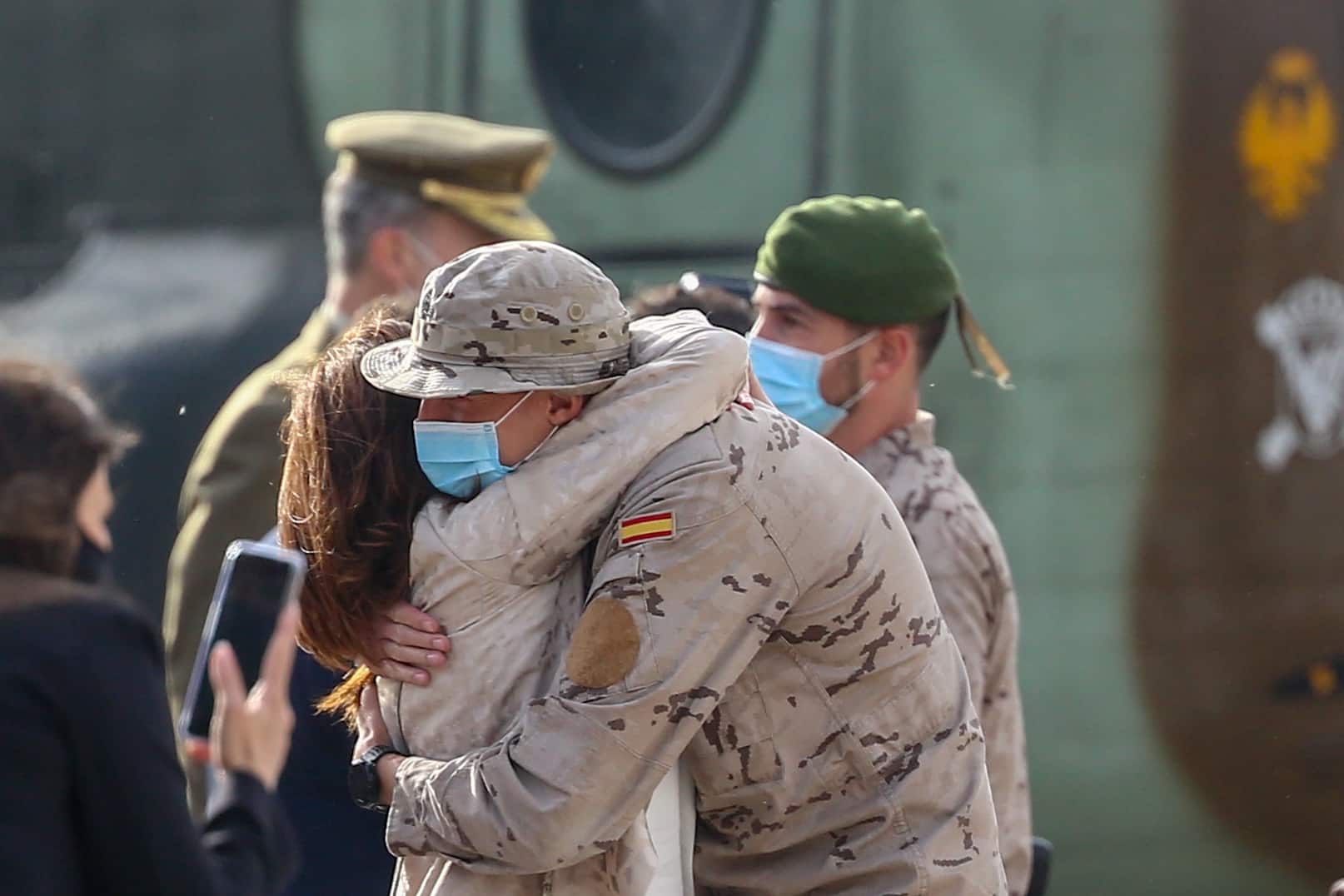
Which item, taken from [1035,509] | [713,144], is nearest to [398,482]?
[713,144]

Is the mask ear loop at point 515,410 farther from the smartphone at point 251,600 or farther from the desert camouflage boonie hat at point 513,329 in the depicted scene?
the smartphone at point 251,600

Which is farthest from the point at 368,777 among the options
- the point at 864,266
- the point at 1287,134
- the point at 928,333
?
the point at 1287,134

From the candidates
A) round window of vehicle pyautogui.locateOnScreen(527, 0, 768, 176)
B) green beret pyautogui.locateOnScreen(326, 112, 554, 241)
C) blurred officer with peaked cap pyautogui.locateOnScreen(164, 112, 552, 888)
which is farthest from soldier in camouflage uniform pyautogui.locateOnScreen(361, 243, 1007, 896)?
round window of vehicle pyautogui.locateOnScreen(527, 0, 768, 176)

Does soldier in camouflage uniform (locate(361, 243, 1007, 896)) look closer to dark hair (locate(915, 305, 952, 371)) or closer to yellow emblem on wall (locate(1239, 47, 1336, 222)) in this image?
dark hair (locate(915, 305, 952, 371))

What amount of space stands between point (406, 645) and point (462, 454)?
21cm

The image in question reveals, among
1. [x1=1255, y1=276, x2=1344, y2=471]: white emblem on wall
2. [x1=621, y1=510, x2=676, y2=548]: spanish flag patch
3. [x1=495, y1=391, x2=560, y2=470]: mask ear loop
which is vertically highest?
[x1=495, y1=391, x2=560, y2=470]: mask ear loop

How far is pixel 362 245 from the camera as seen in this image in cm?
388

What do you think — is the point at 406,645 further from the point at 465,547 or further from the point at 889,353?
the point at 889,353

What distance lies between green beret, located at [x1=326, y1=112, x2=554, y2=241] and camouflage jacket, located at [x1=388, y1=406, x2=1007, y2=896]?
1.94 m

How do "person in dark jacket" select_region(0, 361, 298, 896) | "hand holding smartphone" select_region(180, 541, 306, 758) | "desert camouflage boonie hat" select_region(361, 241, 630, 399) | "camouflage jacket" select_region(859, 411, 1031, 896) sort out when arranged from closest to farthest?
"person in dark jacket" select_region(0, 361, 298, 896) → "hand holding smartphone" select_region(180, 541, 306, 758) → "desert camouflage boonie hat" select_region(361, 241, 630, 399) → "camouflage jacket" select_region(859, 411, 1031, 896)

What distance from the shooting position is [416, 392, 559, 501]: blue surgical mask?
2.09m

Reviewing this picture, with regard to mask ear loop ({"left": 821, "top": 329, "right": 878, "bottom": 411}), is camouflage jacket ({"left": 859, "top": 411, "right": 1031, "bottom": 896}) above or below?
below

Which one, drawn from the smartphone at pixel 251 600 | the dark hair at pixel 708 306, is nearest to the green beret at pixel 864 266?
the dark hair at pixel 708 306

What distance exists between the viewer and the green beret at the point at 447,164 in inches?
156
